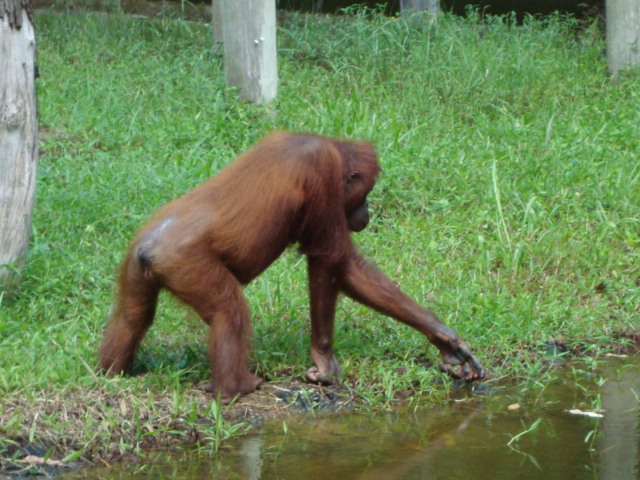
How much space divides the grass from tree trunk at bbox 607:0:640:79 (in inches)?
9.8

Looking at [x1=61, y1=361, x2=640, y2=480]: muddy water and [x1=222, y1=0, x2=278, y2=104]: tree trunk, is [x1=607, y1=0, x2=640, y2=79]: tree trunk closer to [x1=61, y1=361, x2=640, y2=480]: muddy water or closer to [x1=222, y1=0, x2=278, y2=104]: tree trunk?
[x1=222, y1=0, x2=278, y2=104]: tree trunk

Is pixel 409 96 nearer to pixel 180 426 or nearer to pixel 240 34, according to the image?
pixel 240 34

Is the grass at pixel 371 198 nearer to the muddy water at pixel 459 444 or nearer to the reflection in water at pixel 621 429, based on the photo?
the muddy water at pixel 459 444

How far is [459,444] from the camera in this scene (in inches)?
144

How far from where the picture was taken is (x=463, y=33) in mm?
8312

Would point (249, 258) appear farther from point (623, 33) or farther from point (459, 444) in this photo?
point (623, 33)

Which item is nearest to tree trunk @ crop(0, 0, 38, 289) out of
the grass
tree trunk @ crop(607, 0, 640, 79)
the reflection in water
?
the grass

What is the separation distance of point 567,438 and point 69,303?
2396 mm

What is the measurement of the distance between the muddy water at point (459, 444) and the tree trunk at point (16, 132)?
5.44 ft

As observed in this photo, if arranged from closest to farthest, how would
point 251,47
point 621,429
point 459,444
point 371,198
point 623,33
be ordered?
point 459,444 < point 621,429 < point 371,198 < point 251,47 < point 623,33

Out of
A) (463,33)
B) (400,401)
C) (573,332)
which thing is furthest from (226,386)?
(463,33)

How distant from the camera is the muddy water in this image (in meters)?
3.37

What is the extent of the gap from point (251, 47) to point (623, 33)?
3.07m

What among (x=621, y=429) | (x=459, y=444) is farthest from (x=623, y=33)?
(x=459, y=444)
